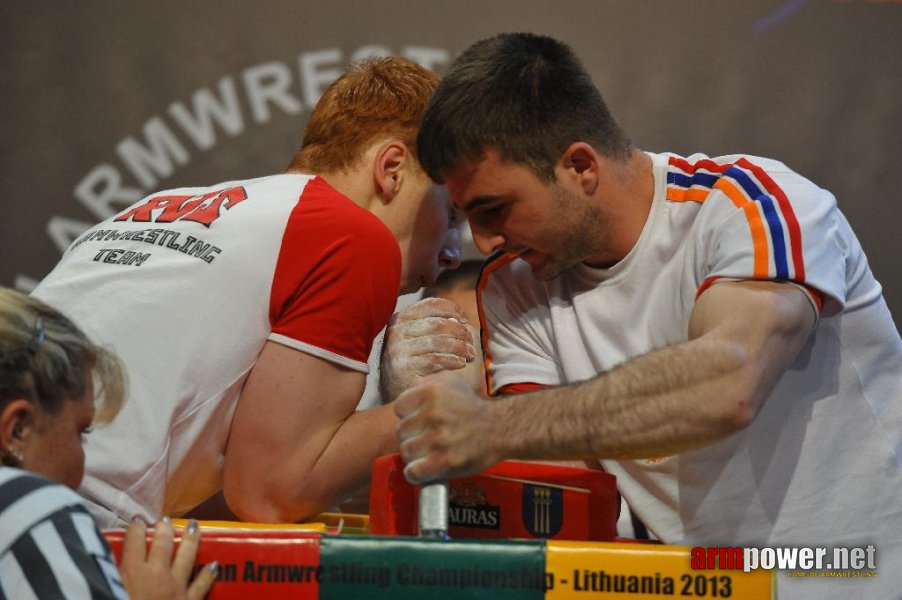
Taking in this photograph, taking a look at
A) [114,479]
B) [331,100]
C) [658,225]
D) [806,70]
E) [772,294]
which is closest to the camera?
[772,294]

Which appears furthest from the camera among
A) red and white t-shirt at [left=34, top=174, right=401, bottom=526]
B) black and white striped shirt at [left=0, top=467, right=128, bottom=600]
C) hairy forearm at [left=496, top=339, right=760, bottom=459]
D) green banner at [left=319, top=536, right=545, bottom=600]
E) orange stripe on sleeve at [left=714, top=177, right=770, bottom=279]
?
red and white t-shirt at [left=34, top=174, right=401, bottom=526]

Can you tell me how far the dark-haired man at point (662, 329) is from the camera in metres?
1.21

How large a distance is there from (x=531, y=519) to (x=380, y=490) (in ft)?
0.63

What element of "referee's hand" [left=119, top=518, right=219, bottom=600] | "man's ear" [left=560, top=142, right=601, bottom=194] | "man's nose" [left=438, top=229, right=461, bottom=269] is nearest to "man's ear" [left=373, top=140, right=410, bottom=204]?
"man's nose" [left=438, top=229, right=461, bottom=269]

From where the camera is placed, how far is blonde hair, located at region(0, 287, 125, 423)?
3.66ft

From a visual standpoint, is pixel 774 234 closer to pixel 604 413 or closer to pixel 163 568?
pixel 604 413

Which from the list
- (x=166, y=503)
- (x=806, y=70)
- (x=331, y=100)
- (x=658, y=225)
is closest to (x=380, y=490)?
(x=166, y=503)

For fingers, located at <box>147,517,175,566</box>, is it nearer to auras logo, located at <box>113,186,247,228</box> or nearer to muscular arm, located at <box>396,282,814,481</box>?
muscular arm, located at <box>396,282,814,481</box>

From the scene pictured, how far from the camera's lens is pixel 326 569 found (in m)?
1.12

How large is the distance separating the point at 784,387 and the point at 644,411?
1.18 ft

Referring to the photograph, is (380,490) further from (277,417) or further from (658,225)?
(658,225)

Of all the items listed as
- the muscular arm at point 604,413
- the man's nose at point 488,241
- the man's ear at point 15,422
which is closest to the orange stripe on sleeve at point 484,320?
the man's nose at point 488,241

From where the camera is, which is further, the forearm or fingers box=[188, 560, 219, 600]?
the forearm

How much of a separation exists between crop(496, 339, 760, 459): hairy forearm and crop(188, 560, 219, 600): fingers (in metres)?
0.33
